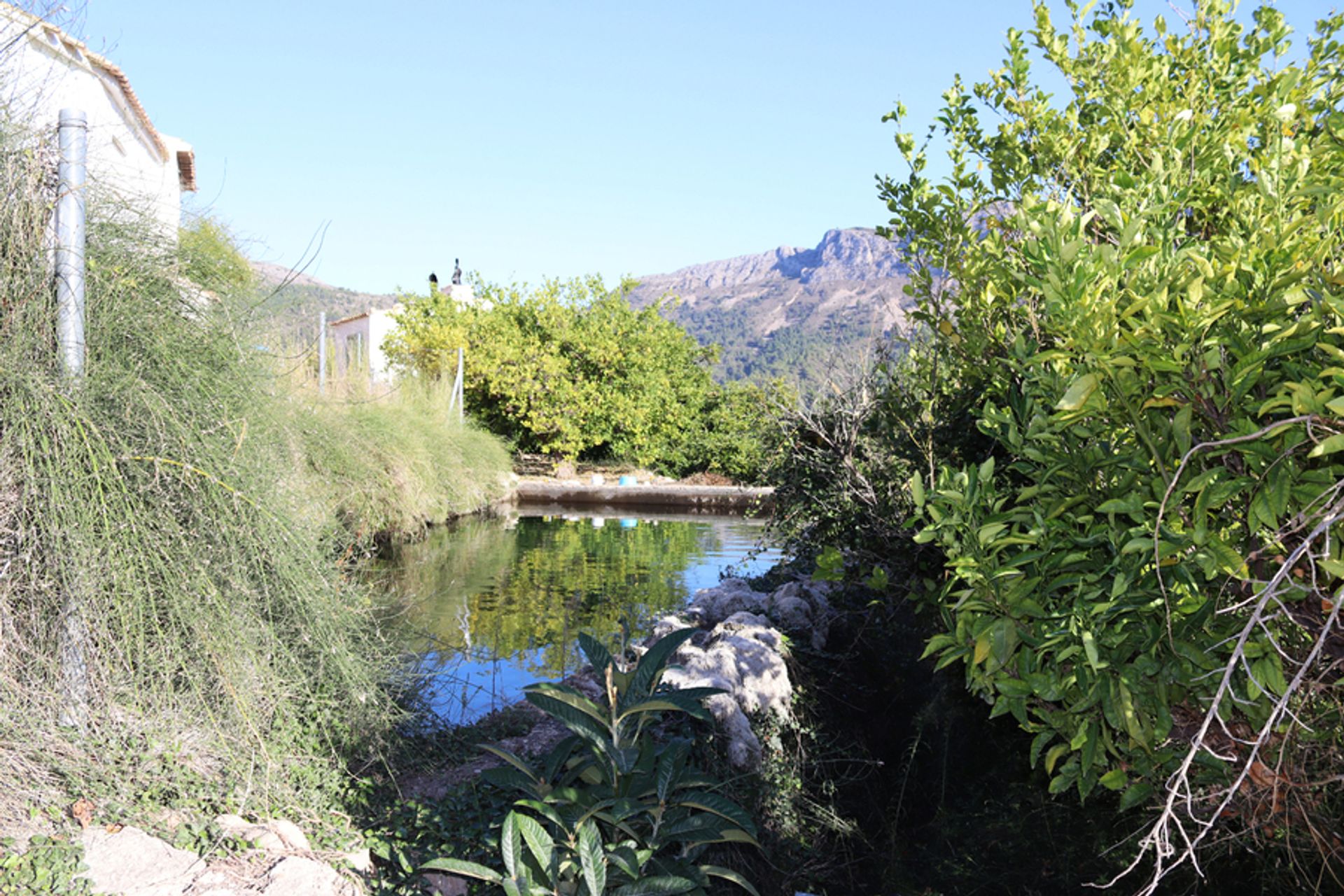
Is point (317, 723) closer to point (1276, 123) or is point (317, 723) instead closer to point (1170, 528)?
point (1170, 528)

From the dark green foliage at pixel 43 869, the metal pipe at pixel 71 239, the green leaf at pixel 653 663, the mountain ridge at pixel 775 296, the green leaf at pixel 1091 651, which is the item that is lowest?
the dark green foliage at pixel 43 869

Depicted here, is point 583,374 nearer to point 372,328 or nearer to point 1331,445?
point 372,328

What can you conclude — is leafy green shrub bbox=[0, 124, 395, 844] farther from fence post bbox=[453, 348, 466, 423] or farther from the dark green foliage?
fence post bbox=[453, 348, 466, 423]

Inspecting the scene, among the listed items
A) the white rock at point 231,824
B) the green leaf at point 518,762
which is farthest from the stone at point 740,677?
the white rock at point 231,824

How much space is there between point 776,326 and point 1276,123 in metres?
93.5

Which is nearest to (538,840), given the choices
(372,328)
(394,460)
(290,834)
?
(290,834)

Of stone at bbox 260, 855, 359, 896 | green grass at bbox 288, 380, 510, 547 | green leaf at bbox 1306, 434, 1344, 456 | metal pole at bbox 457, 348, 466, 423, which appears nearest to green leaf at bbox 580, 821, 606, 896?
stone at bbox 260, 855, 359, 896

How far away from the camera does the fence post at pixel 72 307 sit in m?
2.92

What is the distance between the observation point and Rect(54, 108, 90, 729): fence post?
2922 millimetres

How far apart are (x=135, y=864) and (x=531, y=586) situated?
6752 millimetres

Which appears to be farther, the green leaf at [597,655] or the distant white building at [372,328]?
the distant white building at [372,328]

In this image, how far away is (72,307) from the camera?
3.07 metres

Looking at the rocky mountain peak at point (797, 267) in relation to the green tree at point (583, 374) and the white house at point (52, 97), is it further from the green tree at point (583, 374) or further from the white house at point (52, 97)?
the white house at point (52, 97)

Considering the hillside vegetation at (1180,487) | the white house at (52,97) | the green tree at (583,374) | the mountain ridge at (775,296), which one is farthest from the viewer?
the mountain ridge at (775,296)
